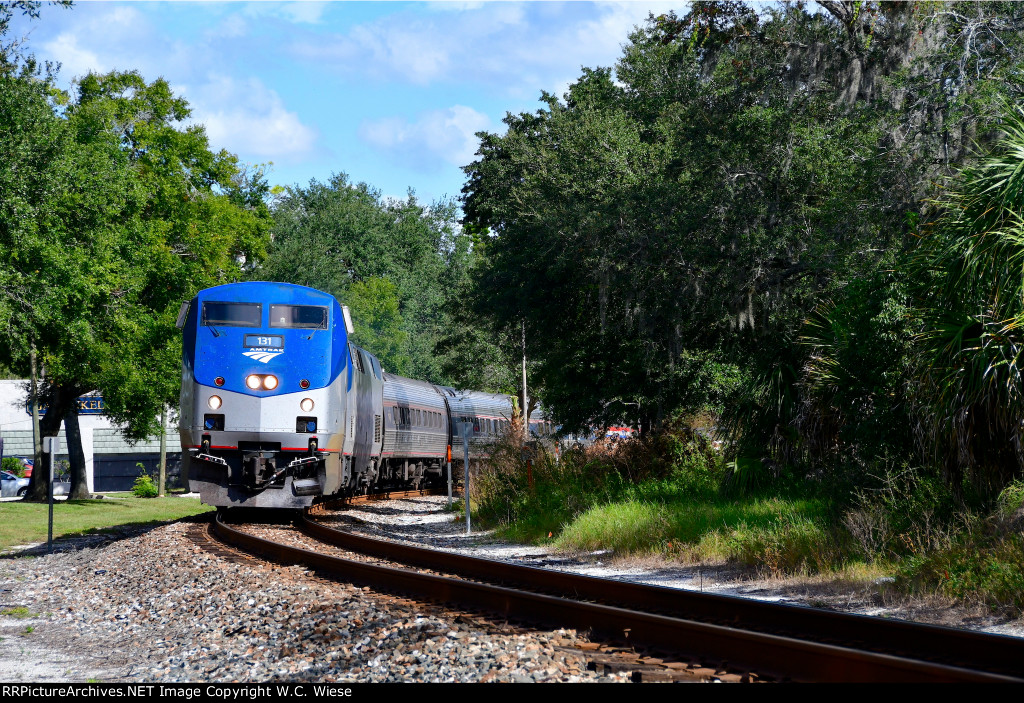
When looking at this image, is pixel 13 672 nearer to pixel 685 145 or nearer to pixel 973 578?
pixel 973 578

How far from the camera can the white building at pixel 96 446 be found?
53531 millimetres

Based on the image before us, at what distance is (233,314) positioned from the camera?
17.7 metres

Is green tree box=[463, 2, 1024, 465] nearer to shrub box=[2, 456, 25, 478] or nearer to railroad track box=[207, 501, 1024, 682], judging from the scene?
railroad track box=[207, 501, 1024, 682]

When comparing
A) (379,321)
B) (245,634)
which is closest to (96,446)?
(379,321)

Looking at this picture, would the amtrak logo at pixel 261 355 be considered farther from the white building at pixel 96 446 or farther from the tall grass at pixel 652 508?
the white building at pixel 96 446

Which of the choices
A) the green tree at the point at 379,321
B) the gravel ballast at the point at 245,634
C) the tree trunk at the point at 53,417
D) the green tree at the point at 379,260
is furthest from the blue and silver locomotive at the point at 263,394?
the green tree at the point at 379,321

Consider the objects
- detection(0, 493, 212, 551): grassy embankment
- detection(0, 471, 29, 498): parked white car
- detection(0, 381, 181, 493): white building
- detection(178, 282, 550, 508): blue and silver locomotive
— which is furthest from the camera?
detection(0, 381, 181, 493): white building

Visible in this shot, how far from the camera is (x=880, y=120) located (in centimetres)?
1602

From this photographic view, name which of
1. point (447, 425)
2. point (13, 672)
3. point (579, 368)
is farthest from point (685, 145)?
point (447, 425)

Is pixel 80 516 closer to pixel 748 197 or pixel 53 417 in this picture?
pixel 53 417

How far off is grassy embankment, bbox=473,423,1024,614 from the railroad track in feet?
6.77

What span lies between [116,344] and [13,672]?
26.7 m

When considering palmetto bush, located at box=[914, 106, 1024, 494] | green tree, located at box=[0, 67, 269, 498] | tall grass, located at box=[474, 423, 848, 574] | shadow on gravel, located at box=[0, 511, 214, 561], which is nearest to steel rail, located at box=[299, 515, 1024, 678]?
tall grass, located at box=[474, 423, 848, 574]

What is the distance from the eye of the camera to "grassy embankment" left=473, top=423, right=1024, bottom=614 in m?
10.0
